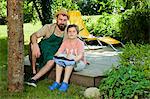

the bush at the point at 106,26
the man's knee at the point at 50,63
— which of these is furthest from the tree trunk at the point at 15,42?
the bush at the point at 106,26

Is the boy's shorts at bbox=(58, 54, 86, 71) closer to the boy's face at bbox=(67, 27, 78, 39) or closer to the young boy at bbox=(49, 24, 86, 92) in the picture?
the young boy at bbox=(49, 24, 86, 92)

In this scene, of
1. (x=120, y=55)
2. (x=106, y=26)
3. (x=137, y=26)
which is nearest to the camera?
(x=120, y=55)

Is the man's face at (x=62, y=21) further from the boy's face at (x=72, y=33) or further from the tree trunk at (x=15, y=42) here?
the tree trunk at (x=15, y=42)

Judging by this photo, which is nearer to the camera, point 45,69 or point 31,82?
point 31,82

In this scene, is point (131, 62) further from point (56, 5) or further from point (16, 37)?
point (56, 5)

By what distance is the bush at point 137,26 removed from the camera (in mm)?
9422

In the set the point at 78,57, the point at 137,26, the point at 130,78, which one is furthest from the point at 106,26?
the point at 130,78

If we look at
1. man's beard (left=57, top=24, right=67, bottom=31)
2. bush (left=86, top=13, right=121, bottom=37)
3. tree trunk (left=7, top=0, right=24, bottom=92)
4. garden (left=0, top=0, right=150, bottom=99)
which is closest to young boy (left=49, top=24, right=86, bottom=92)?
garden (left=0, top=0, right=150, bottom=99)

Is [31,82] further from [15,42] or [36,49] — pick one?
[15,42]

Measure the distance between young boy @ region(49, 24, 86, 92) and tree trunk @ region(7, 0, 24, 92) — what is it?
533 millimetres

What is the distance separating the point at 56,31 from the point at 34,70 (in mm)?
701

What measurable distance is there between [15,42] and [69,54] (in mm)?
911

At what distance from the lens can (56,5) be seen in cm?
1183

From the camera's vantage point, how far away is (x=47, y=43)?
584 cm
